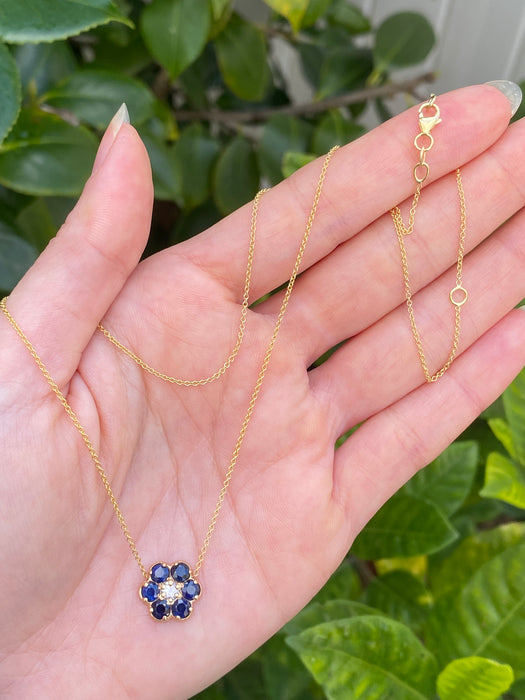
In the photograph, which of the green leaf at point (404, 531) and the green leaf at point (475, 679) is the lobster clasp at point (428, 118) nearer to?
the green leaf at point (404, 531)

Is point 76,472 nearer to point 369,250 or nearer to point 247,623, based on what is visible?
point 247,623

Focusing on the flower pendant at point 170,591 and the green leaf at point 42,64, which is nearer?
the flower pendant at point 170,591

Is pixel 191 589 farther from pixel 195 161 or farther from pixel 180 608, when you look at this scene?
pixel 195 161

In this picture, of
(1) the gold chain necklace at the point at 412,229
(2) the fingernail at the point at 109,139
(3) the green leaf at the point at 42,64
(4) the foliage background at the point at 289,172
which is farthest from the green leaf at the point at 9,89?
(1) the gold chain necklace at the point at 412,229

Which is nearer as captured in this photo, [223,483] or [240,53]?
[223,483]

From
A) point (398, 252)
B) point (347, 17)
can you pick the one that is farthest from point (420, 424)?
point (347, 17)

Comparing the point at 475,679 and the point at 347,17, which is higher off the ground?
the point at 347,17
